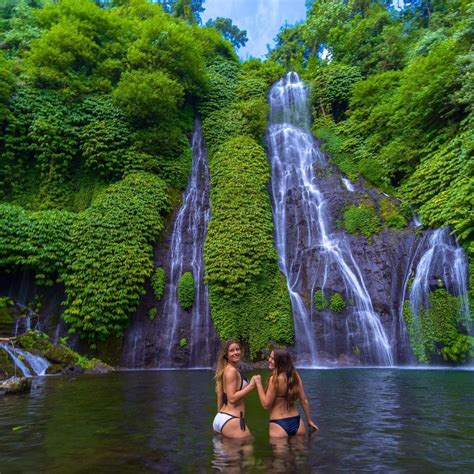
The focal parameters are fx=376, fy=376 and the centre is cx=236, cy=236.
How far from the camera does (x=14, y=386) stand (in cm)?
875

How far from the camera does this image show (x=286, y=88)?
2816 cm

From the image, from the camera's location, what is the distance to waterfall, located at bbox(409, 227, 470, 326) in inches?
562

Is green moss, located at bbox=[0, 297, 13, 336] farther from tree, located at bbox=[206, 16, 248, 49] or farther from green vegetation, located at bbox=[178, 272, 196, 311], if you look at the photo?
tree, located at bbox=[206, 16, 248, 49]

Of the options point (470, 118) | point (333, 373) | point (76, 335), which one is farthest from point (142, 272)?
point (470, 118)

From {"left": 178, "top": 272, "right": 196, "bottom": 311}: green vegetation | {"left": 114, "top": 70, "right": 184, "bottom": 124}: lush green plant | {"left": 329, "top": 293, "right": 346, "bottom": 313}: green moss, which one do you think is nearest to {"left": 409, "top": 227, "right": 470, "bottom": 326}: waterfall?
{"left": 329, "top": 293, "right": 346, "bottom": 313}: green moss

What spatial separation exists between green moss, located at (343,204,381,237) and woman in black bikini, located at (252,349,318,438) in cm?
1362

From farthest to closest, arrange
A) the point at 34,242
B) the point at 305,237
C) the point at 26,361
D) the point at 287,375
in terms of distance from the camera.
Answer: the point at 305,237
the point at 34,242
the point at 26,361
the point at 287,375

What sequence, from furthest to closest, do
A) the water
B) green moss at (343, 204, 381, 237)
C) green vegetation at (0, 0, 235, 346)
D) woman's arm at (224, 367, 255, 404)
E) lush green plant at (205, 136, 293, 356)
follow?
the water, green moss at (343, 204, 381, 237), lush green plant at (205, 136, 293, 356), green vegetation at (0, 0, 235, 346), woman's arm at (224, 367, 255, 404)

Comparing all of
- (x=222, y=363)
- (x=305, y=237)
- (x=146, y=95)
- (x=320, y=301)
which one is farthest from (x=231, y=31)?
(x=222, y=363)

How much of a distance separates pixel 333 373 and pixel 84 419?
8.17 metres

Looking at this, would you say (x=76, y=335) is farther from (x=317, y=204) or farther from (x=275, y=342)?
(x=317, y=204)

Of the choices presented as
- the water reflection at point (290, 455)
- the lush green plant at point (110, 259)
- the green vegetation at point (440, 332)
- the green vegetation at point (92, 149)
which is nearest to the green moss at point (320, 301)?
the green vegetation at point (440, 332)

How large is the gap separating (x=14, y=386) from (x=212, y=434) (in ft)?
19.3

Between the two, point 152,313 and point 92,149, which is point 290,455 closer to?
point 152,313
